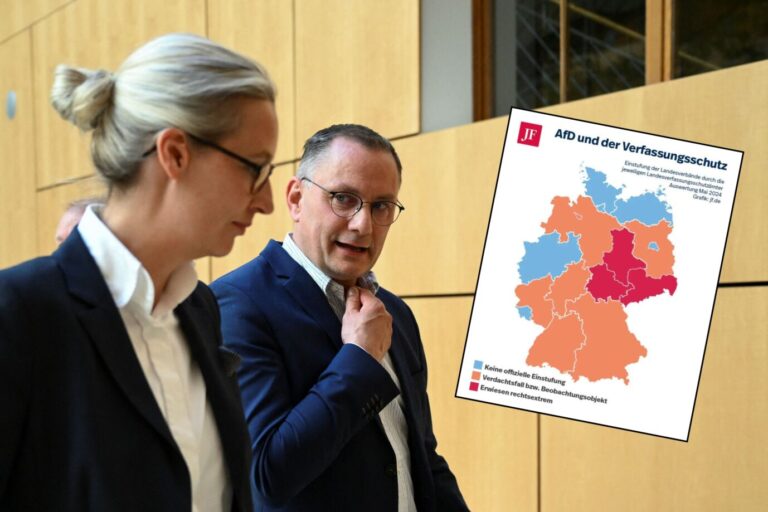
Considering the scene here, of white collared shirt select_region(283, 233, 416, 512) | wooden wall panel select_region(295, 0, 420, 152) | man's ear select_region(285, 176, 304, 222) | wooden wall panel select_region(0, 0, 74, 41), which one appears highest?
wooden wall panel select_region(0, 0, 74, 41)

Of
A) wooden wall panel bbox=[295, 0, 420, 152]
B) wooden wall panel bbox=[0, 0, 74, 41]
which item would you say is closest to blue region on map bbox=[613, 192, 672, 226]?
wooden wall panel bbox=[295, 0, 420, 152]

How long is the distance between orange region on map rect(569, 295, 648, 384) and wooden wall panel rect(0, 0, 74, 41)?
5.60m

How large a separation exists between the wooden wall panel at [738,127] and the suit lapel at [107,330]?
2.13m

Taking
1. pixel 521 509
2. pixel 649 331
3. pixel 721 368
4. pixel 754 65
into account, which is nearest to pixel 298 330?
pixel 649 331

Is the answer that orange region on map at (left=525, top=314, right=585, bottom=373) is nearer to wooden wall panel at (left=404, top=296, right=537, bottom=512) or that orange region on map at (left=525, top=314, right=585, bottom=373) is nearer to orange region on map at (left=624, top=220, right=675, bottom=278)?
orange region on map at (left=624, top=220, right=675, bottom=278)

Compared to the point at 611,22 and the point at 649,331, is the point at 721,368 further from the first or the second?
the point at 611,22

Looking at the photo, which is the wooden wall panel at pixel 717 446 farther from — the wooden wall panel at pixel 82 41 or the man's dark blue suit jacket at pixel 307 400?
the wooden wall panel at pixel 82 41

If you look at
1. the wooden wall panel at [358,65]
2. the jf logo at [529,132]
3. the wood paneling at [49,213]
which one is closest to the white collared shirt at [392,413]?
the jf logo at [529,132]

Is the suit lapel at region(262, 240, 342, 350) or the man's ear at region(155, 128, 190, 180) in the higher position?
the man's ear at region(155, 128, 190, 180)

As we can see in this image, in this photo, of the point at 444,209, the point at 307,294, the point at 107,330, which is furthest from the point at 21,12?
the point at 107,330

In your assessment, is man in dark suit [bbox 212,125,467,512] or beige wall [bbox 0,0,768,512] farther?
beige wall [bbox 0,0,768,512]

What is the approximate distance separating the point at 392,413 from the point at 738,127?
5.33 feet

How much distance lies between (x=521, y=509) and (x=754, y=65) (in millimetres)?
1816

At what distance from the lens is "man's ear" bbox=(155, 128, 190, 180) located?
1.04 metres
